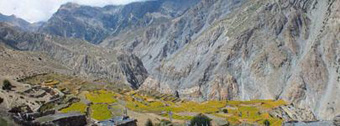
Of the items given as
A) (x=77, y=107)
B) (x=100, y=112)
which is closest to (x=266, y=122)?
(x=100, y=112)

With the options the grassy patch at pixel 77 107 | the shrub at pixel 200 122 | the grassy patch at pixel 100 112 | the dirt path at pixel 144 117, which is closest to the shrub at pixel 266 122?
the shrub at pixel 200 122

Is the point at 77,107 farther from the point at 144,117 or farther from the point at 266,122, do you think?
the point at 266,122

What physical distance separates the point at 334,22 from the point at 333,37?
23.7 ft

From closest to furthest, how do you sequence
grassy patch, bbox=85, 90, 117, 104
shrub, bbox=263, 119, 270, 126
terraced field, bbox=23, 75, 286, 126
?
terraced field, bbox=23, 75, 286, 126 < grassy patch, bbox=85, 90, 117, 104 < shrub, bbox=263, 119, 270, 126

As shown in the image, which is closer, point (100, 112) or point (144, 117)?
point (100, 112)

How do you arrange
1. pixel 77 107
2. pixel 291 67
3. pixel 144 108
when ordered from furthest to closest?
pixel 291 67
pixel 144 108
pixel 77 107

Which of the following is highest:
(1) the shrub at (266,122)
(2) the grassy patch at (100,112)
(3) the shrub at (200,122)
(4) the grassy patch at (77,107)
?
(4) the grassy patch at (77,107)

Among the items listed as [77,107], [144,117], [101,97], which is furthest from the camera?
[101,97]

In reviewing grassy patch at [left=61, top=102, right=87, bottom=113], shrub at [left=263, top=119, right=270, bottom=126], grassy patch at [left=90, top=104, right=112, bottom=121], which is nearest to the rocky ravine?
shrub at [left=263, top=119, right=270, bottom=126]

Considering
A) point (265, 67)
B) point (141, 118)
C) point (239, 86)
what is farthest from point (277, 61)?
point (141, 118)

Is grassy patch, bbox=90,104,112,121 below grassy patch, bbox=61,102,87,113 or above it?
below

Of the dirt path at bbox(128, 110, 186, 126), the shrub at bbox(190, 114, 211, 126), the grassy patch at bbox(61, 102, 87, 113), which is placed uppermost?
the grassy patch at bbox(61, 102, 87, 113)

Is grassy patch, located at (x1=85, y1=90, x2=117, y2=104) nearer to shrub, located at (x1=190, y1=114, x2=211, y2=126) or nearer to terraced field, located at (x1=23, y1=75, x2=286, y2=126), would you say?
terraced field, located at (x1=23, y1=75, x2=286, y2=126)

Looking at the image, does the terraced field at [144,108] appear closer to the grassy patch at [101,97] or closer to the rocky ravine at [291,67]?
the grassy patch at [101,97]
